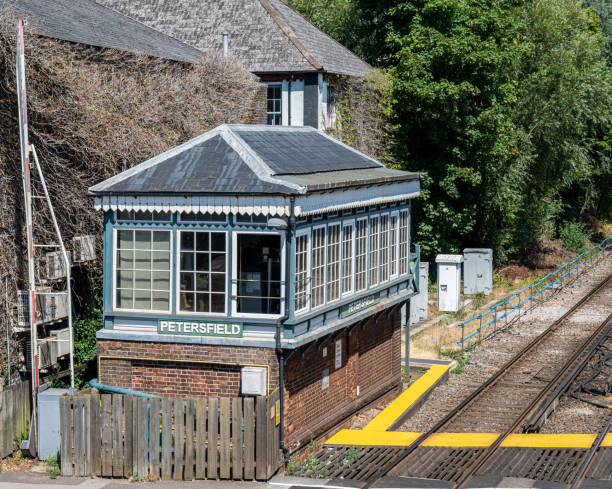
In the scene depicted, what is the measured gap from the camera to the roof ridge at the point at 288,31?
98.3 feet

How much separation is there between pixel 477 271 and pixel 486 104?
5.99m

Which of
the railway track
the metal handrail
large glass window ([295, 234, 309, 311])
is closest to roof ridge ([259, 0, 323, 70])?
the metal handrail

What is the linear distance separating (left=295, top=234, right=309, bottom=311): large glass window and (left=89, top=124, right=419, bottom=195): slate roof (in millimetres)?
882

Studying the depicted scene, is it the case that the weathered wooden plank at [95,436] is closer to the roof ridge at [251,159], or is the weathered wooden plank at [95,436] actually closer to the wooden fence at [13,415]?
the wooden fence at [13,415]

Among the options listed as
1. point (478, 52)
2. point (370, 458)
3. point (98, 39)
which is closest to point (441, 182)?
point (478, 52)

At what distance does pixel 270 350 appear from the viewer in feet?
46.9

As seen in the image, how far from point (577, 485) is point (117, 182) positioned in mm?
8247

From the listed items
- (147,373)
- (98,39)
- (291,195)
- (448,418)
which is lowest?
(448,418)

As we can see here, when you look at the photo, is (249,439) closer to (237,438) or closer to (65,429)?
(237,438)

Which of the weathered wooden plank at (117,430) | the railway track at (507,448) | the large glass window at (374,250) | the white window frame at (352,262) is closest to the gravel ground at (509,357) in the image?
the railway track at (507,448)

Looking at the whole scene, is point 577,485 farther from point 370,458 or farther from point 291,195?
point 291,195

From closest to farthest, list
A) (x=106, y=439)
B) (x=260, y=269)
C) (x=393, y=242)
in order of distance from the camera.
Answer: (x=106, y=439), (x=260, y=269), (x=393, y=242)

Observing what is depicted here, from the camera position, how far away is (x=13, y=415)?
15.5 m

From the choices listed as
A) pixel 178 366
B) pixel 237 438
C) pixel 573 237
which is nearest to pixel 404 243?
pixel 178 366
